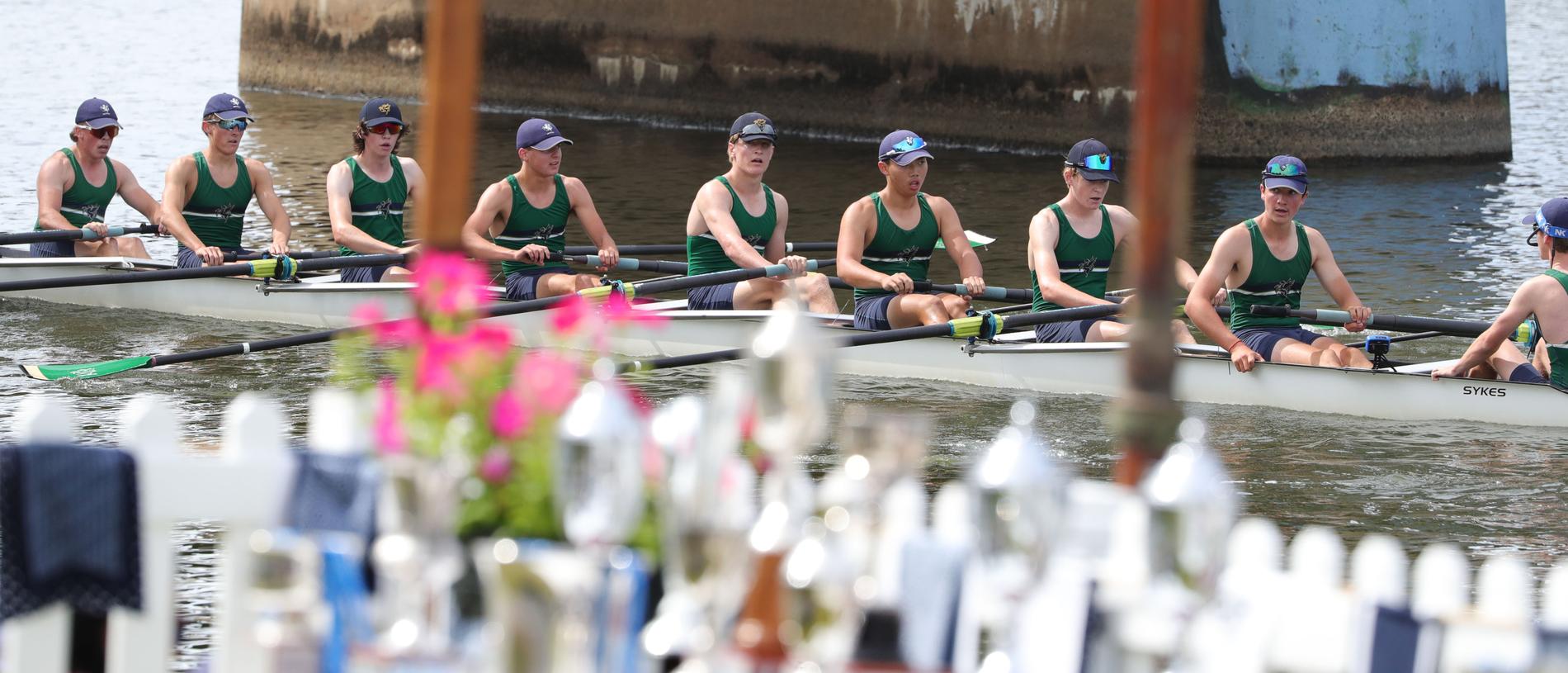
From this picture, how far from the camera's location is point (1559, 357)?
8219 millimetres

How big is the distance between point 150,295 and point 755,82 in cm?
1257

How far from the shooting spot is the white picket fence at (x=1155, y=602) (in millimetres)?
2881

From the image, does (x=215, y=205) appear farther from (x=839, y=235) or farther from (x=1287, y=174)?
(x=1287, y=174)

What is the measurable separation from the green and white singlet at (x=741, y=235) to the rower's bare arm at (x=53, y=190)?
397 centimetres

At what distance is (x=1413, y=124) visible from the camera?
68.4ft

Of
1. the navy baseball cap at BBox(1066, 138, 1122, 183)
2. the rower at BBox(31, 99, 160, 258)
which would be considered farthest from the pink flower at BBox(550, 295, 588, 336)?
the rower at BBox(31, 99, 160, 258)

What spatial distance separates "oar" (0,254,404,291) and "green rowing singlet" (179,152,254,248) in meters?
0.91

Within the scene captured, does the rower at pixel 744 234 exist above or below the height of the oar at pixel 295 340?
above

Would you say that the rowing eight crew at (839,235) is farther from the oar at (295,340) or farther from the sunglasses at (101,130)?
the oar at (295,340)

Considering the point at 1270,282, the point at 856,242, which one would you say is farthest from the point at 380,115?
the point at 1270,282

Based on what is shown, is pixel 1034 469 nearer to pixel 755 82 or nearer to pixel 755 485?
pixel 755 485

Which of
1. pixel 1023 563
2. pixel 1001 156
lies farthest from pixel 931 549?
pixel 1001 156

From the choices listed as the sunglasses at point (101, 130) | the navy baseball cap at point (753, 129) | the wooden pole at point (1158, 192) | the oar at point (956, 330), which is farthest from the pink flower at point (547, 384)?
the sunglasses at point (101, 130)

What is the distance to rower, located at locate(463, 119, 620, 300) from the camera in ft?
34.2
